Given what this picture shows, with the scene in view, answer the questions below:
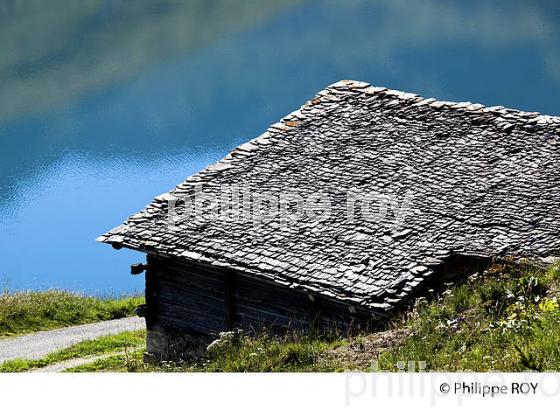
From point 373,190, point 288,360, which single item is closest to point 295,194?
point 373,190

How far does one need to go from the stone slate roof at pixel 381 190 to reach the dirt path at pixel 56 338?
5.93 meters

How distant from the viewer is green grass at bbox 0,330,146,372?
20.1 m

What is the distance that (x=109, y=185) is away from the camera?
1762 inches

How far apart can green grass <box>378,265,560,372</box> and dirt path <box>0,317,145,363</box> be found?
10.6m

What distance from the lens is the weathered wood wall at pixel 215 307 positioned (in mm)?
15250

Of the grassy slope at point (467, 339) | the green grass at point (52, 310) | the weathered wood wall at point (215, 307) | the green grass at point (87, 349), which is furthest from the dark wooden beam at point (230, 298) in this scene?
the green grass at point (52, 310)

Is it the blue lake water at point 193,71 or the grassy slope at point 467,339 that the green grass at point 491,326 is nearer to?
the grassy slope at point 467,339

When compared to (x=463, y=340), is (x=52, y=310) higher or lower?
higher

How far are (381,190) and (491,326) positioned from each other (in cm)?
685

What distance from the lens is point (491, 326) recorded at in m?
10.4
